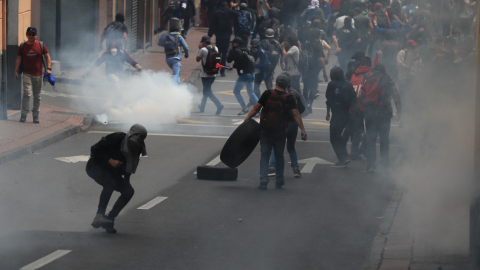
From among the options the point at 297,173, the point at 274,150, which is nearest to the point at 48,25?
the point at 297,173

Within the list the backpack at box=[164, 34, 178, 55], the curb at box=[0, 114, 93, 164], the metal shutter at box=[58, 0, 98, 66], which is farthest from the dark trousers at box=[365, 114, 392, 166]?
the metal shutter at box=[58, 0, 98, 66]

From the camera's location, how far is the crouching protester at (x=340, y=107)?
37.6 feet

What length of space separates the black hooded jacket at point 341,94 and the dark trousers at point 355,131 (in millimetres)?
305

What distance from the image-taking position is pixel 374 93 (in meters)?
11.0

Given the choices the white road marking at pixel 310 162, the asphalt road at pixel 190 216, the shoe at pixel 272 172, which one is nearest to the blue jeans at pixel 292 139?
the asphalt road at pixel 190 216

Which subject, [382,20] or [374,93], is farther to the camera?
[382,20]

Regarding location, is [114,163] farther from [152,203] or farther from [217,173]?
[217,173]

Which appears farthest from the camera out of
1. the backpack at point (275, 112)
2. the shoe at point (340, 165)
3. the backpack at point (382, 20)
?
the backpack at point (382, 20)

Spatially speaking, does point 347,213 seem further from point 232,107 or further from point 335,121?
point 232,107

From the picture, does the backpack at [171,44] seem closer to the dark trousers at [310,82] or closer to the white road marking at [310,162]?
the dark trousers at [310,82]

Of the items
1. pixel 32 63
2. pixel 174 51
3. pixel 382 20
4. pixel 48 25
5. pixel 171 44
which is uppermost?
pixel 382 20

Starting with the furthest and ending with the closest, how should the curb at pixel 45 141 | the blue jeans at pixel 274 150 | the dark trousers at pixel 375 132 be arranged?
the curb at pixel 45 141
the dark trousers at pixel 375 132
the blue jeans at pixel 274 150

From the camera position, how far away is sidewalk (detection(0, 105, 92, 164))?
11.7 m

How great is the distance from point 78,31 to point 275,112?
13211 mm
